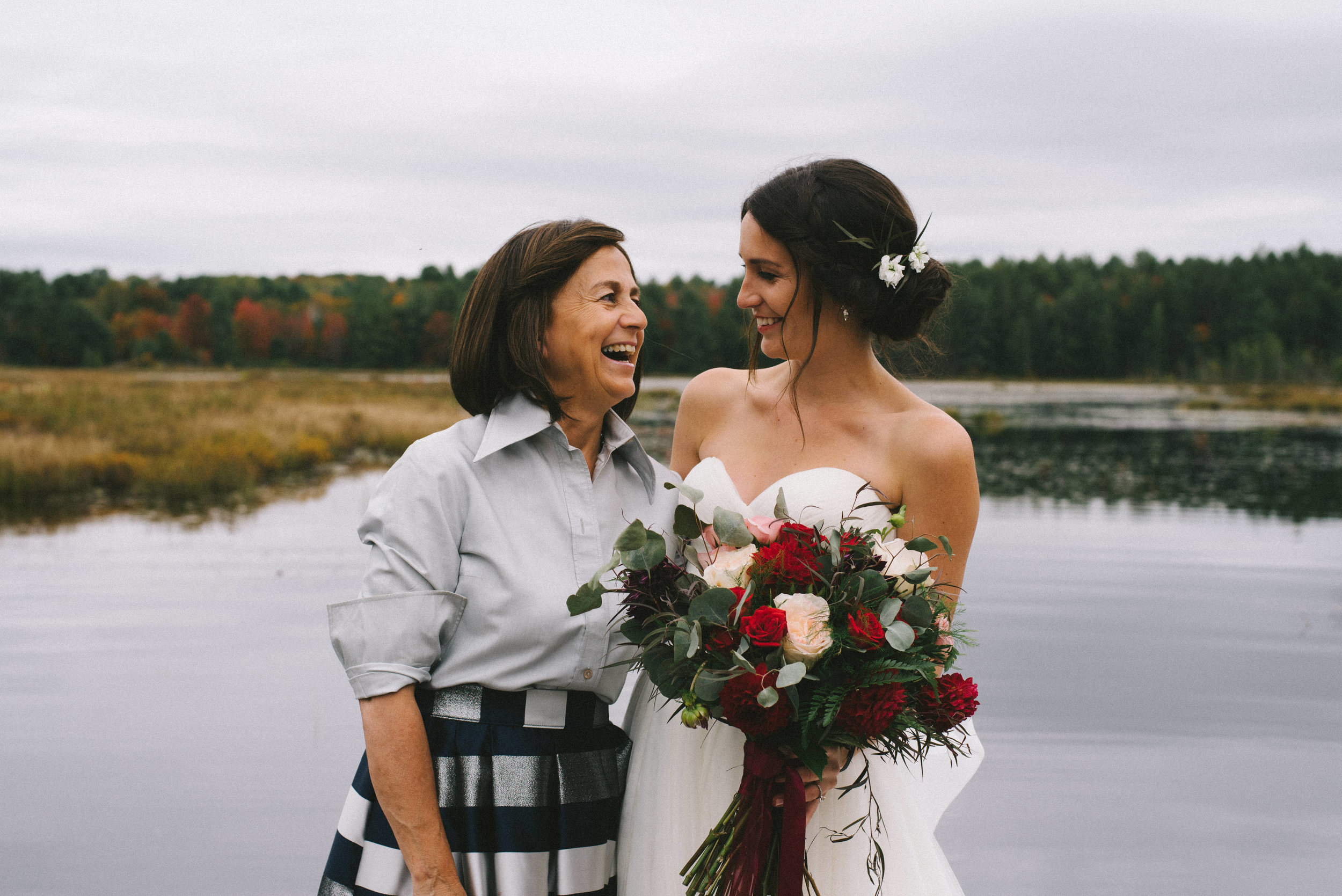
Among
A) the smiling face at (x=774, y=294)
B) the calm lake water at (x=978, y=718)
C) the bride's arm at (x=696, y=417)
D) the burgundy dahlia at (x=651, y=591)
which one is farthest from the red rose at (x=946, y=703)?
the calm lake water at (x=978, y=718)

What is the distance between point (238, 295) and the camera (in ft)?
311

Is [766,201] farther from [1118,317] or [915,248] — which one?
[1118,317]

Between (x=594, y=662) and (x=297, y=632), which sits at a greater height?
(x=594, y=662)

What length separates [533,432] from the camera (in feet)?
8.51

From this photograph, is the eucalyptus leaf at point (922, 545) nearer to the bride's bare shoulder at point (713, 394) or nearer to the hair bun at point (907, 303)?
the hair bun at point (907, 303)

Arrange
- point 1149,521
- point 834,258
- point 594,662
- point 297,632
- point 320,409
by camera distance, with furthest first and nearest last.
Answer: point 320,409, point 1149,521, point 297,632, point 834,258, point 594,662

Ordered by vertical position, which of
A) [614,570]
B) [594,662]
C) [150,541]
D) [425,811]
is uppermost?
[614,570]

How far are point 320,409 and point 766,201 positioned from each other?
116ft

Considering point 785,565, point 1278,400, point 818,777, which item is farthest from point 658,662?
point 1278,400

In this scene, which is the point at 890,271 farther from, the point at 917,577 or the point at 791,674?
the point at 791,674

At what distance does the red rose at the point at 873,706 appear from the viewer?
92.2 inches

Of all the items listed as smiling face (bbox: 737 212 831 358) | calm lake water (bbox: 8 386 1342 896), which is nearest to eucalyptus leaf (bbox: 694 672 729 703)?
smiling face (bbox: 737 212 831 358)

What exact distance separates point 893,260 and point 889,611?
4.73 ft

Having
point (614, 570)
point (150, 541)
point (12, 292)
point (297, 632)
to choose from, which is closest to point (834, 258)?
point (614, 570)
